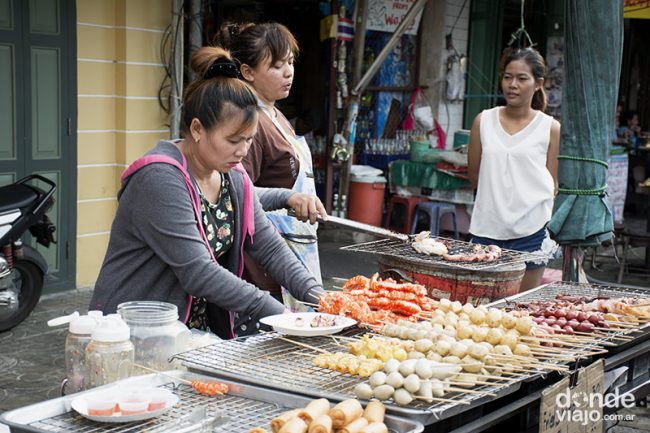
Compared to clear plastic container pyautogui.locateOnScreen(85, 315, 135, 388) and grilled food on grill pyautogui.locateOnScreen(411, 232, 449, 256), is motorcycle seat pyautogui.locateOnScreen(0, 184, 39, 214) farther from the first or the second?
clear plastic container pyautogui.locateOnScreen(85, 315, 135, 388)

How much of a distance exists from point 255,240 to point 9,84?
4.33 meters

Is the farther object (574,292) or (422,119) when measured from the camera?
(422,119)

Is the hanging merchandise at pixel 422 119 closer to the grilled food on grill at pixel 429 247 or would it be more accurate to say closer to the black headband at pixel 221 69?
the grilled food on grill at pixel 429 247

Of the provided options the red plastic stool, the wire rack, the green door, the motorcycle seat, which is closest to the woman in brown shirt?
the wire rack

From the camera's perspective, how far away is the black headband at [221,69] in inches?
135

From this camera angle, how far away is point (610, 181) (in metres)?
12.3

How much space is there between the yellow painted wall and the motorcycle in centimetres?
88

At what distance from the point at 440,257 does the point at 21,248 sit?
3.65 metres

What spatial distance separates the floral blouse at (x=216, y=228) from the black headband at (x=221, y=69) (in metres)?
0.45

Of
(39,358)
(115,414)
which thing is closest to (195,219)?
(115,414)

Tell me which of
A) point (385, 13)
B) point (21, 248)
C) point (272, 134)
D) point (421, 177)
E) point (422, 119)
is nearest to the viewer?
point (272, 134)

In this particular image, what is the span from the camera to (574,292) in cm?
450

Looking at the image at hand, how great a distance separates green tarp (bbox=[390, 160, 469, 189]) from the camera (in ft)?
34.3

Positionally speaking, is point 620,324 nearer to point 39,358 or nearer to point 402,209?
point 39,358
